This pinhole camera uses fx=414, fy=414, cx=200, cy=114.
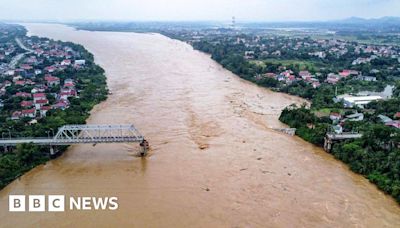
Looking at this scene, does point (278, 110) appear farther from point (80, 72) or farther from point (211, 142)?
point (80, 72)

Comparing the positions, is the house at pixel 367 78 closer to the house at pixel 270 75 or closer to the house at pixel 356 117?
the house at pixel 270 75

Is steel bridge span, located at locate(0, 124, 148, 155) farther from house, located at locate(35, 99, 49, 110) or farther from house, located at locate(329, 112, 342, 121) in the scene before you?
house, located at locate(329, 112, 342, 121)

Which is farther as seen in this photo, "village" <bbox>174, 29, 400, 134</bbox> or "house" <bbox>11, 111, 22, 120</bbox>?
"village" <bbox>174, 29, 400, 134</bbox>

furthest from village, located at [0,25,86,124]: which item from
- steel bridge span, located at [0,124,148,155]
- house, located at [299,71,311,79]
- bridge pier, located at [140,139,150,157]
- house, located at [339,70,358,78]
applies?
house, located at [339,70,358,78]

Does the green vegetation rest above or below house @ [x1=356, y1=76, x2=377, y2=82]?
below

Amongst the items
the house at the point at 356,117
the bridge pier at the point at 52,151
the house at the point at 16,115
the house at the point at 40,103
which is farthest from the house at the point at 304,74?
the bridge pier at the point at 52,151

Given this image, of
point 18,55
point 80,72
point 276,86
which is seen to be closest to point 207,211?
point 276,86
